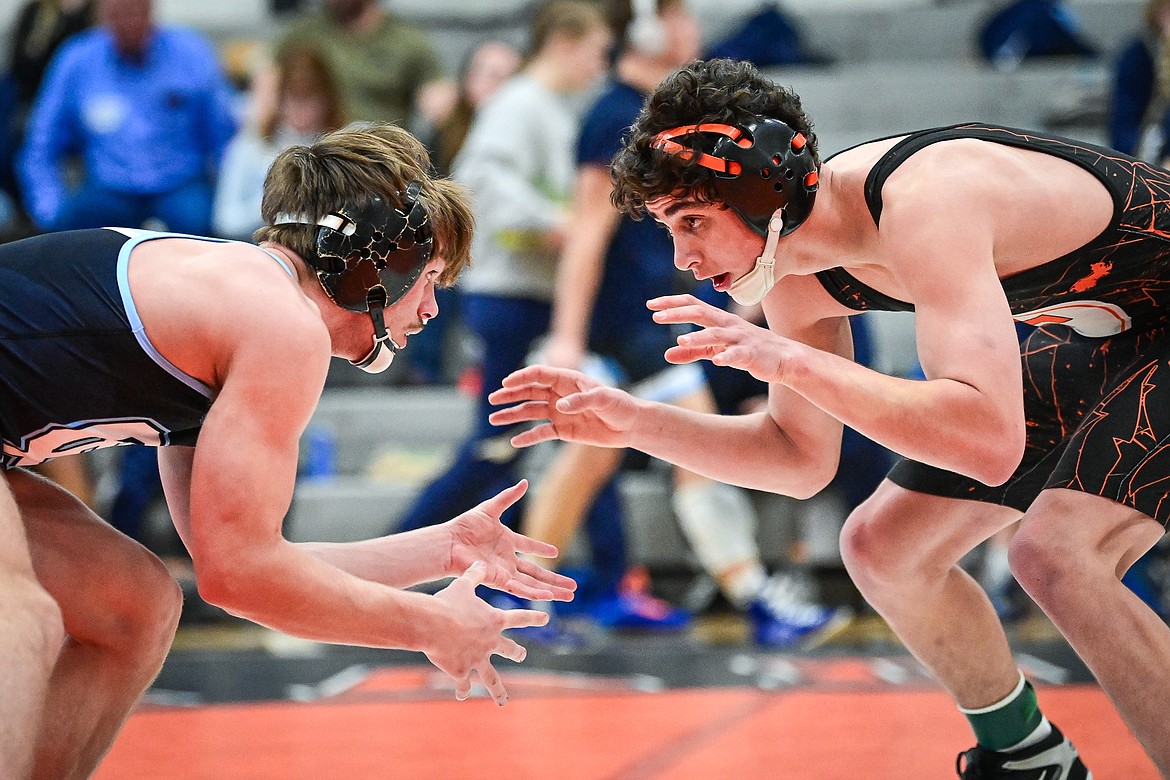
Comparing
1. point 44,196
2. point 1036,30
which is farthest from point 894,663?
point 1036,30

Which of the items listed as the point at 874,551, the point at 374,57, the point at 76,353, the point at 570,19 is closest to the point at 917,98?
the point at 374,57

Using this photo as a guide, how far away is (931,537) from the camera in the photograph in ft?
9.64

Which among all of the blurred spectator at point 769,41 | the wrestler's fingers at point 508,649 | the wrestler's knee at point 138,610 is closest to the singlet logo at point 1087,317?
the wrestler's fingers at point 508,649

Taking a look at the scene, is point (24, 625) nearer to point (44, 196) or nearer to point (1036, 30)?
point (44, 196)

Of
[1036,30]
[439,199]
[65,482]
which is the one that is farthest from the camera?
[1036,30]

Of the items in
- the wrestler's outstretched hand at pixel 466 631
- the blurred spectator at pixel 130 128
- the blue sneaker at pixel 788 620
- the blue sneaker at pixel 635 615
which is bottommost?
the blue sneaker at pixel 635 615

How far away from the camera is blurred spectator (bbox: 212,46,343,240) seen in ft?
20.6

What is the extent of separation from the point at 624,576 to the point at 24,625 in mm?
3842

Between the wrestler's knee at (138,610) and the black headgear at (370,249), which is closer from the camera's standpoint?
the black headgear at (370,249)

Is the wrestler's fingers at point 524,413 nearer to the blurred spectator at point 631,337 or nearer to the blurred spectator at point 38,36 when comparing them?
the blurred spectator at point 631,337

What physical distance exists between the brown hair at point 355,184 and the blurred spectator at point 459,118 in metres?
3.91

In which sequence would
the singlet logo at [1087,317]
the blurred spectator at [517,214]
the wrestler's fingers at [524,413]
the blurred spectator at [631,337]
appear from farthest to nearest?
the blurred spectator at [517,214]
the blurred spectator at [631,337]
the wrestler's fingers at [524,413]
the singlet logo at [1087,317]

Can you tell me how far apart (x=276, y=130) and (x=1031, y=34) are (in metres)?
4.65

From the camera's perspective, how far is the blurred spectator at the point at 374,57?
283 inches
